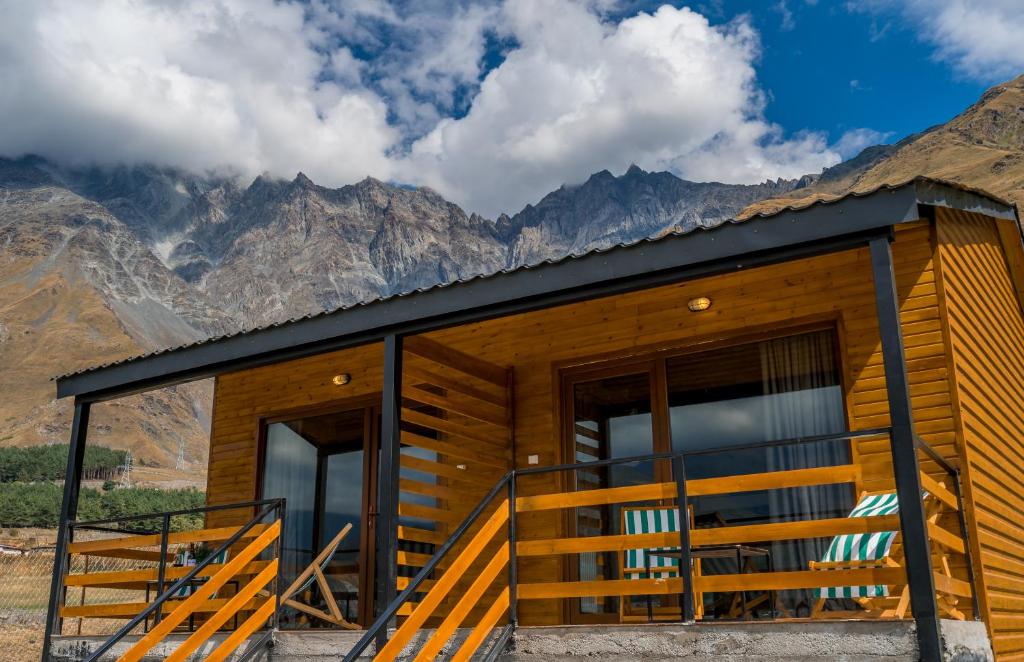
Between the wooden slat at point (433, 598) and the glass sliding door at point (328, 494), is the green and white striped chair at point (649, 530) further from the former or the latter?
the glass sliding door at point (328, 494)

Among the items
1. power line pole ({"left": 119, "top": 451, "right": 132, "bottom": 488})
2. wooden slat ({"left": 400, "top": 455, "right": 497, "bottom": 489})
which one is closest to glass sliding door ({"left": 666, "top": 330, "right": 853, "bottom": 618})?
wooden slat ({"left": 400, "top": 455, "right": 497, "bottom": 489})

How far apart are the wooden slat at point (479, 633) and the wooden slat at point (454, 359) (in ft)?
6.50

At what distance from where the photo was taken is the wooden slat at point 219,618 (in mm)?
5801

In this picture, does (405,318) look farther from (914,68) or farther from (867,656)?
(914,68)

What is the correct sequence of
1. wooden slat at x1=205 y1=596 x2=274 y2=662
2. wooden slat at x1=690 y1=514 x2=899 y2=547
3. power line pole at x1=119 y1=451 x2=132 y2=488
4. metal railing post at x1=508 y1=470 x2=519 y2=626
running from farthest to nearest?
power line pole at x1=119 y1=451 x2=132 y2=488 < wooden slat at x1=205 y1=596 x2=274 y2=662 < metal railing post at x1=508 y1=470 x2=519 y2=626 < wooden slat at x1=690 y1=514 x2=899 y2=547

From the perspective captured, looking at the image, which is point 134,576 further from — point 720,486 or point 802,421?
point 802,421

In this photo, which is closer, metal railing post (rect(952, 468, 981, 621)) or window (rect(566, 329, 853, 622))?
metal railing post (rect(952, 468, 981, 621))

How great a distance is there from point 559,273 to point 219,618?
3086 mm

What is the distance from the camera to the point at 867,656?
4191mm

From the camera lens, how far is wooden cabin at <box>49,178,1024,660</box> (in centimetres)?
496

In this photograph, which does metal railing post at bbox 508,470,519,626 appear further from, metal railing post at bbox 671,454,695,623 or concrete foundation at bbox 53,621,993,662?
metal railing post at bbox 671,454,695,623

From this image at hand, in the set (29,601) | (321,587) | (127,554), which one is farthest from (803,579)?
(29,601)

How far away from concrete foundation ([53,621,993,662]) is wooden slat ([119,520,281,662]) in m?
1.40

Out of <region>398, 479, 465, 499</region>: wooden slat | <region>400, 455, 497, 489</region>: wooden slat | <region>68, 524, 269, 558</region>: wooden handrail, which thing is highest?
<region>400, 455, 497, 489</region>: wooden slat
